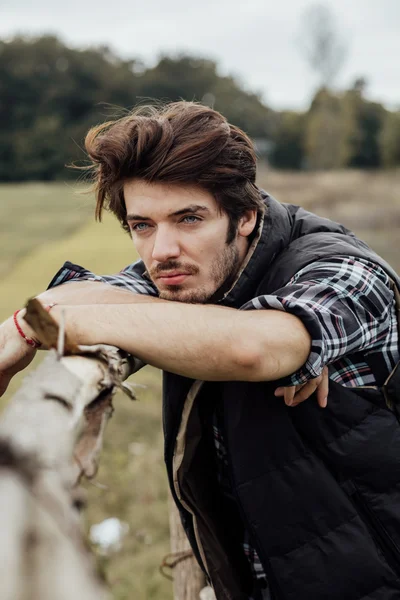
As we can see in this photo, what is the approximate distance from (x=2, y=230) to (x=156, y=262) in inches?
696

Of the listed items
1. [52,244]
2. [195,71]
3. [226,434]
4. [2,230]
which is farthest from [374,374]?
[195,71]

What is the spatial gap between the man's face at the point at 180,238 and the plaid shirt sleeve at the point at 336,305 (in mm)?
390

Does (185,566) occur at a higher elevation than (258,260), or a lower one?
lower

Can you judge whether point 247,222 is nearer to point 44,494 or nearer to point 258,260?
point 258,260

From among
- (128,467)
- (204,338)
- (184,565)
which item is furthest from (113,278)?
(128,467)

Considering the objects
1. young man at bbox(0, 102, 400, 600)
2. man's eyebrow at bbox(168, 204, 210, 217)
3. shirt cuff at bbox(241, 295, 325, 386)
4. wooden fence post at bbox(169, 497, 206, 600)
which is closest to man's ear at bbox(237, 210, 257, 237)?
young man at bbox(0, 102, 400, 600)

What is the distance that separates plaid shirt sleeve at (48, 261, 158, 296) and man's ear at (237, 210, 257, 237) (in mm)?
409

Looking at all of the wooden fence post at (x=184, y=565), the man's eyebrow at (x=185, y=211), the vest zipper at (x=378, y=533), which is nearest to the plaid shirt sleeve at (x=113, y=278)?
the man's eyebrow at (x=185, y=211)

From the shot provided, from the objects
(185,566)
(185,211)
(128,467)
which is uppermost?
(185,211)

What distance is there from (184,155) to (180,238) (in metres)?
0.30

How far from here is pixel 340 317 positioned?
1825 millimetres

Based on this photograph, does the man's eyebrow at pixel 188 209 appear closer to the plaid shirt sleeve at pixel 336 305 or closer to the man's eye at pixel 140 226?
the man's eye at pixel 140 226

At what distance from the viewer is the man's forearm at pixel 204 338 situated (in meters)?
1.63

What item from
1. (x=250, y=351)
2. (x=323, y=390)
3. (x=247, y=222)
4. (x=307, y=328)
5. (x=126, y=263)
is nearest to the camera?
(x=250, y=351)
